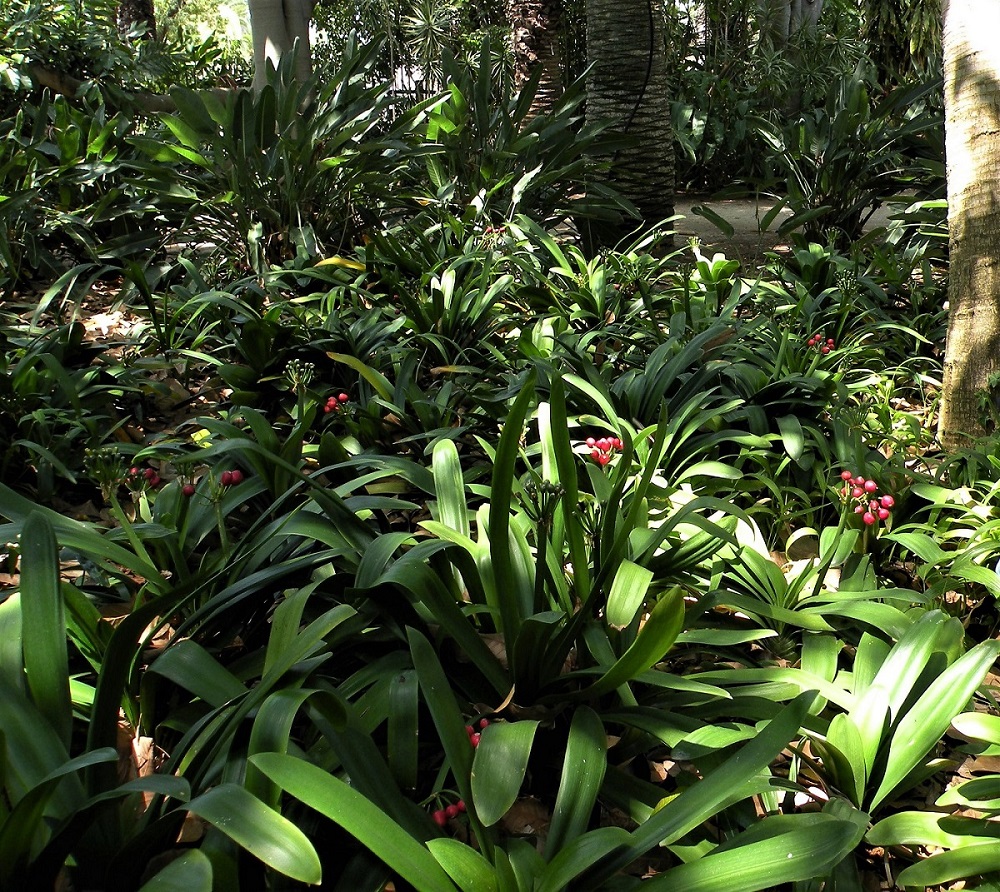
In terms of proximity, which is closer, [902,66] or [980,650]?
[980,650]

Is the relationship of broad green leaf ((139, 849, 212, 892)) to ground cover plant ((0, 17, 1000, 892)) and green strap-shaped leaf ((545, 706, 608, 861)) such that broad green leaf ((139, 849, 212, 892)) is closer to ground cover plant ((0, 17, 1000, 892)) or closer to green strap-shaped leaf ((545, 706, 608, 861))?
ground cover plant ((0, 17, 1000, 892))

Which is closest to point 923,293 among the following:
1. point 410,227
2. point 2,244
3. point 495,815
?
point 410,227

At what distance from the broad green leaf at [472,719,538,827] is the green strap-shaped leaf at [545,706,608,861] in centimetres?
8

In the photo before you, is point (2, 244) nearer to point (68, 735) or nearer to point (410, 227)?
point (410, 227)

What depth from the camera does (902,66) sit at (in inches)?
497

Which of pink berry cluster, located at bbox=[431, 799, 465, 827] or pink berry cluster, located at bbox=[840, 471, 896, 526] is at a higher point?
pink berry cluster, located at bbox=[840, 471, 896, 526]

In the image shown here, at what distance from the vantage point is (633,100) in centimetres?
561

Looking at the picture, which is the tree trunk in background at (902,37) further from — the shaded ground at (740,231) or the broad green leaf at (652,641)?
the broad green leaf at (652,641)

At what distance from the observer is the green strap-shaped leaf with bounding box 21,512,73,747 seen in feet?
4.77

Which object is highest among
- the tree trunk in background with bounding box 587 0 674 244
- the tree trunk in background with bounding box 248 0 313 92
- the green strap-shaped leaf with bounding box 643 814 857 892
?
the tree trunk in background with bounding box 248 0 313 92

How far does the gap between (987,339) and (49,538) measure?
8.80 ft

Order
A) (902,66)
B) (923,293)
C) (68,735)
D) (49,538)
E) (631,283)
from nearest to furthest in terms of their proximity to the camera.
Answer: (68,735)
(49,538)
(923,293)
(631,283)
(902,66)

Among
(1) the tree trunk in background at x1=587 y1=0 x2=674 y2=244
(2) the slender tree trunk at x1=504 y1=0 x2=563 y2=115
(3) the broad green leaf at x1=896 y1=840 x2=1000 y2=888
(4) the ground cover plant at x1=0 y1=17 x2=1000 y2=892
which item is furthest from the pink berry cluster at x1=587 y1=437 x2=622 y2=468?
(2) the slender tree trunk at x1=504 y1=0 x2=563 y2=115

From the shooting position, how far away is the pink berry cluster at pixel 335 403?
304 centimetres
